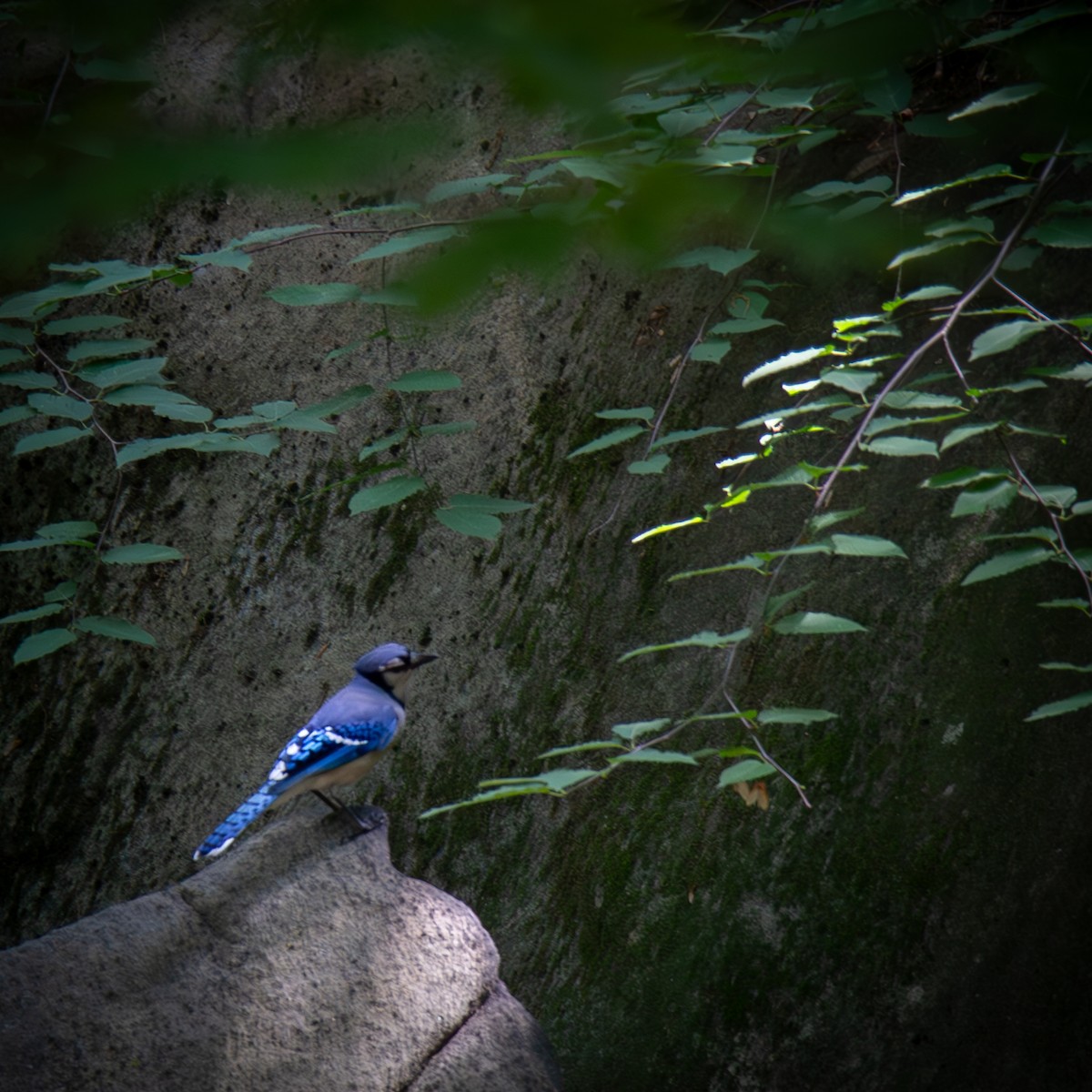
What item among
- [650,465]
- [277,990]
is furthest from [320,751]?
[650,465]

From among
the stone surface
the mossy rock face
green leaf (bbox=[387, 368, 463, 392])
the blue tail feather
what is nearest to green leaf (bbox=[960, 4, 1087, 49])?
the mossy rock face

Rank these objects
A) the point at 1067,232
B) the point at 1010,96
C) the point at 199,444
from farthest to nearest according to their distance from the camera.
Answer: the point at 199,444, the point at 1067,232, the point at 1010,96

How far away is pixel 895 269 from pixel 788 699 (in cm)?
103

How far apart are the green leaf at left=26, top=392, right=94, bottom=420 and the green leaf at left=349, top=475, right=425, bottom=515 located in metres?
0.63

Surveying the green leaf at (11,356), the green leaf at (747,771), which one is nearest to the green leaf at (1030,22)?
the green leaf at (747,771)

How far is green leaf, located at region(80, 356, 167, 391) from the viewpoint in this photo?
2.44 metres

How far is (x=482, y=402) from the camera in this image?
295 centimetres

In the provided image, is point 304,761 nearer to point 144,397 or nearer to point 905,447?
point 144,397

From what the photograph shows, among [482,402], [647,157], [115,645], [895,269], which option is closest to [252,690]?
[115,645]

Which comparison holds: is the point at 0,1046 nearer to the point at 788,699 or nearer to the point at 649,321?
the point at 788,699

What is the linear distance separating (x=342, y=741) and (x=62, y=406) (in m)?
0.95

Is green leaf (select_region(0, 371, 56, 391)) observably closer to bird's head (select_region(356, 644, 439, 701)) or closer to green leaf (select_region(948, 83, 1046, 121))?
bird's head (select_region(356, 644, 439, 701))

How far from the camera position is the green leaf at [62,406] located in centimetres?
231

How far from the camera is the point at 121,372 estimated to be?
2453mm
